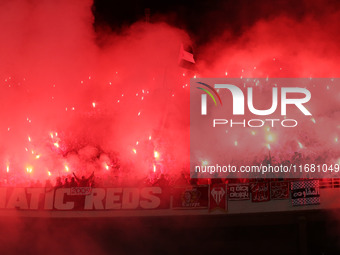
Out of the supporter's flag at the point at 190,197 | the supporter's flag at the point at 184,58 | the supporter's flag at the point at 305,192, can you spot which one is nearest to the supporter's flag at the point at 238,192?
the supporter's flag at the point at 190,197

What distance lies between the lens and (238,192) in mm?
8227

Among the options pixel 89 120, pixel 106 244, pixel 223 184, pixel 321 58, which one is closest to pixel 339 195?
pixel 223 184

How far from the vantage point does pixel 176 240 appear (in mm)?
8383

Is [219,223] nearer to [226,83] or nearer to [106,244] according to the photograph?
[106,244]

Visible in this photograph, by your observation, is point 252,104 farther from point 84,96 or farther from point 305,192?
point 84,96

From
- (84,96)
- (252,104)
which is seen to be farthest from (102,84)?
(252,104)

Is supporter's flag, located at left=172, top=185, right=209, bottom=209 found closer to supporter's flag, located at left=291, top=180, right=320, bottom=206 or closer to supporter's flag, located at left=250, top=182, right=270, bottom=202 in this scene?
supporter's flag, located at left=250, top=182, right=270, bottom=202

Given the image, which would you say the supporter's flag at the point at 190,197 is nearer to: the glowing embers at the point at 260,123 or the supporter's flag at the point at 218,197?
the supporter's flag at the point at 218,197

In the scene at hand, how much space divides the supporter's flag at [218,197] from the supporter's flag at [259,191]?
1.96 ft

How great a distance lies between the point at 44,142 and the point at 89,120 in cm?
168

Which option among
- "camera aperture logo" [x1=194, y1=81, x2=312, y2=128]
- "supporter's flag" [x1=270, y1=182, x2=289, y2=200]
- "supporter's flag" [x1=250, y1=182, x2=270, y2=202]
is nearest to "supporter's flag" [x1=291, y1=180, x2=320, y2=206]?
"supporter's flag" [x1=270, y1=182, x2=289, y2=200]

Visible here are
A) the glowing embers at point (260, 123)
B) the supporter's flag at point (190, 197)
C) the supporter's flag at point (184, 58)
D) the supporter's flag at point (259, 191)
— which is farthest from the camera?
the glowing embers at point (260, 123)

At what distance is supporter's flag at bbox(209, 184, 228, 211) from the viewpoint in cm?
817

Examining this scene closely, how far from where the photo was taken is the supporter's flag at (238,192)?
323 inches
